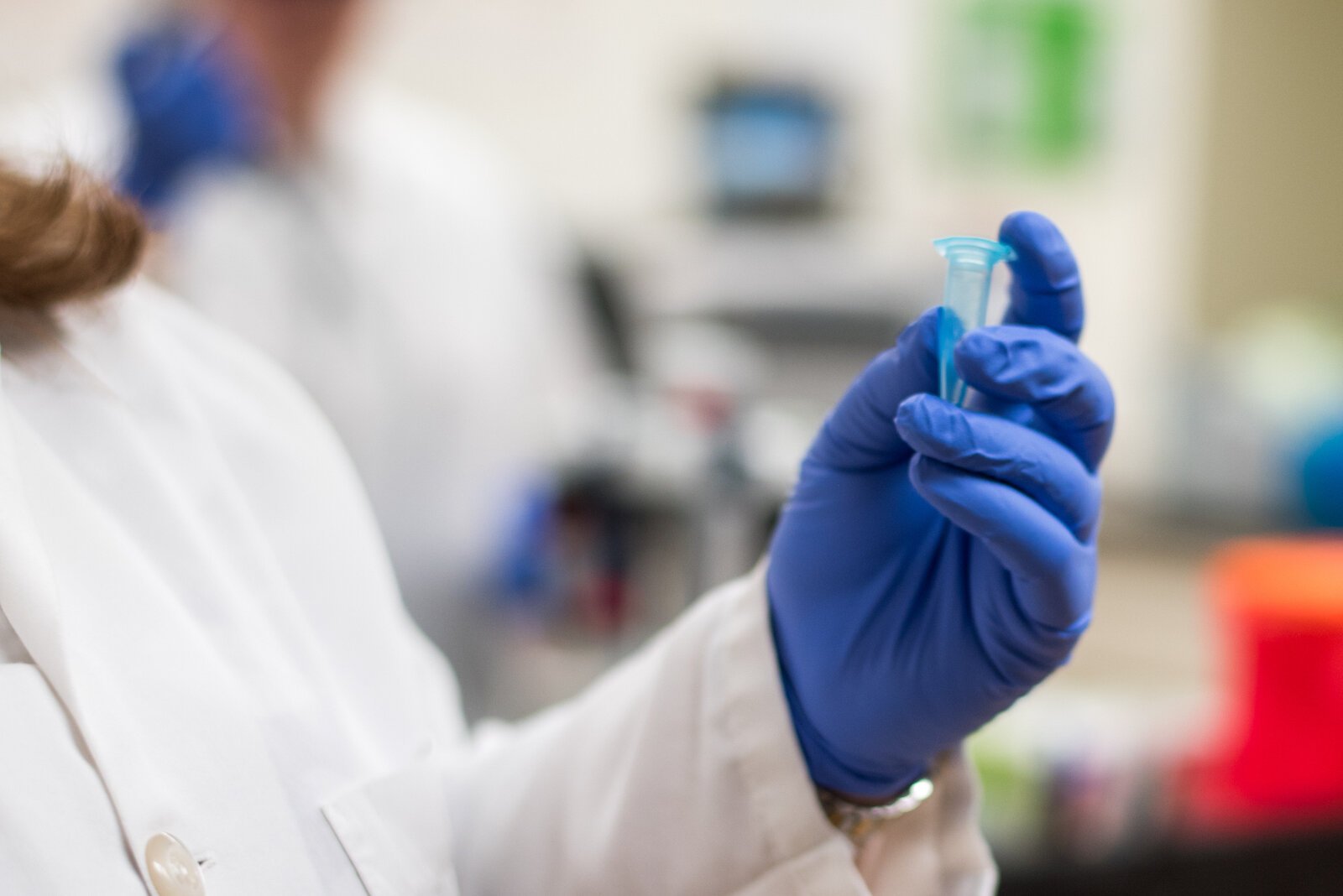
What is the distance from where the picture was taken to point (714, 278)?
2.65 metres

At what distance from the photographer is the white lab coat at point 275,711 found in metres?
0.54

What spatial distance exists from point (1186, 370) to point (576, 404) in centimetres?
154

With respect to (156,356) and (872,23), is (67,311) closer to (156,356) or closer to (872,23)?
(156,356)

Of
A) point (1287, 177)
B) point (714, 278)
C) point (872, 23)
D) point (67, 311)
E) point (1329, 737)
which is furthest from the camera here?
point (872, 23)

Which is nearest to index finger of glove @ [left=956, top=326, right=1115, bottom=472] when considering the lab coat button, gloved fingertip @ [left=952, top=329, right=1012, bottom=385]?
gloved fingertip @ [left=952, top=329, right=1012, bottom=385]

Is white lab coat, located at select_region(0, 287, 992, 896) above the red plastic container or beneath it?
above

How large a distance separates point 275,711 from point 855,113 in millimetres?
3191

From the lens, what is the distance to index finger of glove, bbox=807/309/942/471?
21.9 inches

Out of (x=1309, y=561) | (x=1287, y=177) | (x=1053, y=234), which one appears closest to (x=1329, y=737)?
(x=1309, y=561)

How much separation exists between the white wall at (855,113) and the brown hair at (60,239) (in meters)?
2.72

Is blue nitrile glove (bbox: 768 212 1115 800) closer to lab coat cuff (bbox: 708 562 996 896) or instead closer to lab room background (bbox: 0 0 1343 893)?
lab coat cuff (bbox: 708 562 996 896)

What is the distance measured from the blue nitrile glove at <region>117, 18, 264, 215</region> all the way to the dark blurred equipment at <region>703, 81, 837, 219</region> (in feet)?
5.06

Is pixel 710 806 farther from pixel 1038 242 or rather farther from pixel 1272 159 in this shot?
pixel 1272 159

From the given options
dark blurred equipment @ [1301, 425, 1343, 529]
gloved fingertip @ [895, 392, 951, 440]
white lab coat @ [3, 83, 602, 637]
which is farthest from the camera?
dark blurred equipment @ [1301, 425, 1343, 529]
